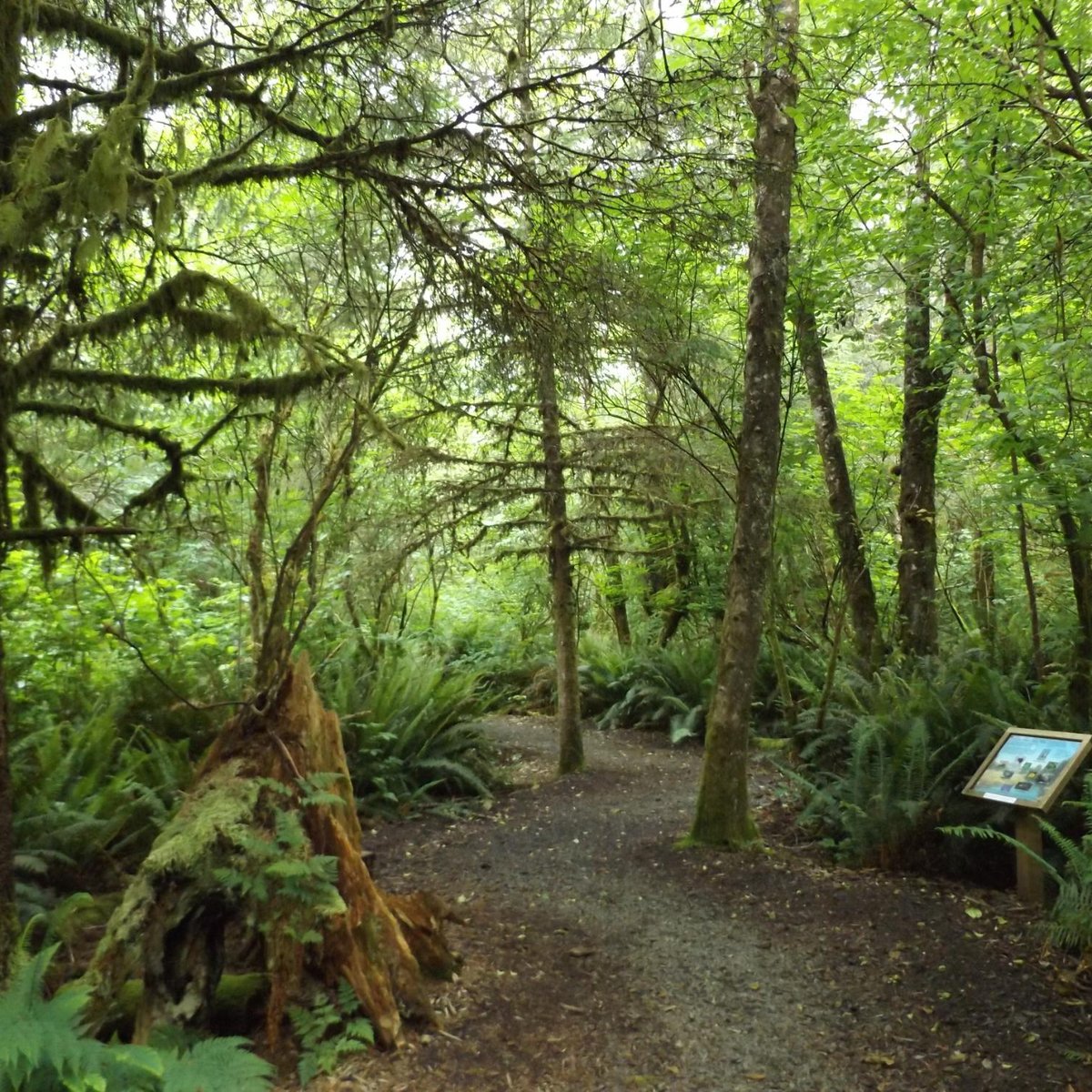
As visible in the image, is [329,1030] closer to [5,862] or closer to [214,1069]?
[214,1069]

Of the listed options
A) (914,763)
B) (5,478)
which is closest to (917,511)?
(914,763)

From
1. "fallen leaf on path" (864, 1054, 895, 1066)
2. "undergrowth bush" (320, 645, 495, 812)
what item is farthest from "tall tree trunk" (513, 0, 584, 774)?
"fallen leaf on path" (864, 1054, 895, 1066)

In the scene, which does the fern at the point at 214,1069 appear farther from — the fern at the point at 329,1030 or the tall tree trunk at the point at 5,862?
the tall tree trunk at the point at 5,862

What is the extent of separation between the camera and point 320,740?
3895mm

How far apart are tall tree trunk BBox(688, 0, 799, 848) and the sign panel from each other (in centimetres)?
152

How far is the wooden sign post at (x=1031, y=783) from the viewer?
4.59m

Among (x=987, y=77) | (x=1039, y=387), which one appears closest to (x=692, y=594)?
(x=1039, y=387)

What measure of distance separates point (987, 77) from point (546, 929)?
6.32m

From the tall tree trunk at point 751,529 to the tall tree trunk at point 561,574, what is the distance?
2.50 meters

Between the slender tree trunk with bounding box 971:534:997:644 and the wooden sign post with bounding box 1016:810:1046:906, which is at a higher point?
the slender tree trunk with bounding box 971:534:997:644

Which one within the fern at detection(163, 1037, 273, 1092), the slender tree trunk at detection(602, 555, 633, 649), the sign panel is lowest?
the fern at detection(163, 1037, 273, 1092)

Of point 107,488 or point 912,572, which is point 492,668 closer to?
point 912,572

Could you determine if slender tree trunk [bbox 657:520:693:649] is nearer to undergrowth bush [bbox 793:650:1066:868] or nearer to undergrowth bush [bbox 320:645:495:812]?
undergrowth bush [bbox 320:645:495:812]

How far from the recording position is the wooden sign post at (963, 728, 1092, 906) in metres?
4.59
